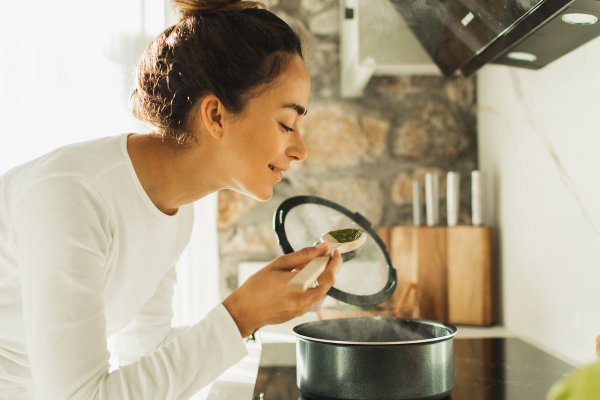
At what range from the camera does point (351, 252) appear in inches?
45.2

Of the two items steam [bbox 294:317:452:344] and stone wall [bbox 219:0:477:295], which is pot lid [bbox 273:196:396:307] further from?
stone wall [bbox 219:0:477:295]

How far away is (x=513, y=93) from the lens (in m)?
1.65

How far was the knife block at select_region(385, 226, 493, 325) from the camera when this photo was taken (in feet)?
5.65

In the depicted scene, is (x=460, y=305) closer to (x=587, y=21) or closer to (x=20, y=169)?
(x=587, y=21)

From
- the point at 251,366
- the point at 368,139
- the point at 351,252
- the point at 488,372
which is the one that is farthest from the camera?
the point at 368,139

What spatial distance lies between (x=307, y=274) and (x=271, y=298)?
0.23 feet

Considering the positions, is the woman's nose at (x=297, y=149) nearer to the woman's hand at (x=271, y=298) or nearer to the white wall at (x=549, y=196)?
the woman's hand at (x=271, y=298)

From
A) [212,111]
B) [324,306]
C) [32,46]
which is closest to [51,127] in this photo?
[32,46]

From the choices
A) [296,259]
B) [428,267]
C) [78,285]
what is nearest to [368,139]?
[428,267]

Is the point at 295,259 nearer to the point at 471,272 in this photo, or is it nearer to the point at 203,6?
the point at 203,6

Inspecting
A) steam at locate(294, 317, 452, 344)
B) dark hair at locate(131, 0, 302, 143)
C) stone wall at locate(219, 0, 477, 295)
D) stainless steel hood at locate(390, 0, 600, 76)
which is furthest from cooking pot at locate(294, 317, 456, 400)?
stone wall at locate(219, 0, 477, 295)

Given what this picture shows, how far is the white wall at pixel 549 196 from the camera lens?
124 centimetres

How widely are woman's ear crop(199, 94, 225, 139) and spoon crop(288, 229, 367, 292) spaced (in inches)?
10.6

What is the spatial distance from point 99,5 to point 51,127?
0.37m
